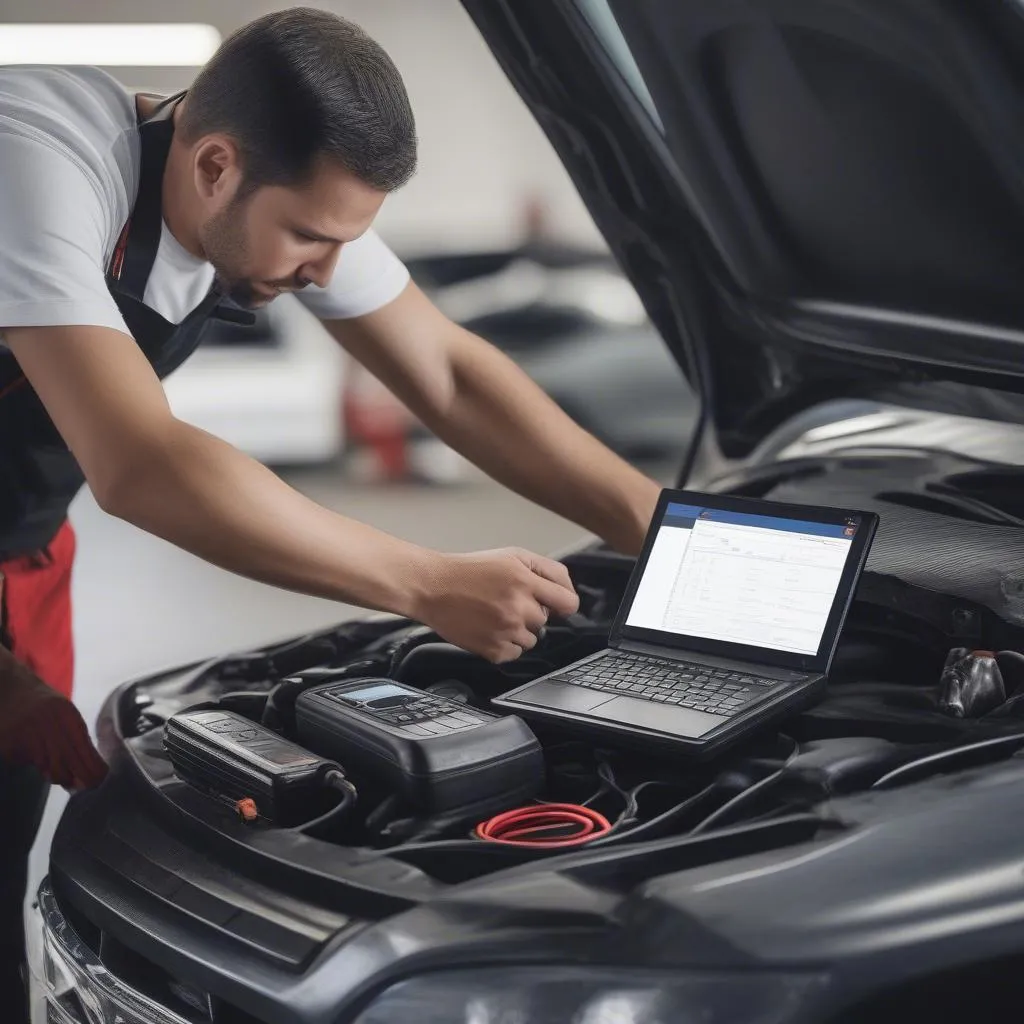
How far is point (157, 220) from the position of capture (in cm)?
147

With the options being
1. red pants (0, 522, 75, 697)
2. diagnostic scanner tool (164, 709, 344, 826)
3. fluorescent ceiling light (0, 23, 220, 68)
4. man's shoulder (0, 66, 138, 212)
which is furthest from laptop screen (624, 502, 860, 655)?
fluorescent ceiling light (0, 23, 220, 68)

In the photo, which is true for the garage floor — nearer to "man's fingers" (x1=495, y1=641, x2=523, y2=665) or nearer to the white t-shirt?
the white t-shirt

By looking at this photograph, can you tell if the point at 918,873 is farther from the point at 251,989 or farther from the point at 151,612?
the point at 151,612

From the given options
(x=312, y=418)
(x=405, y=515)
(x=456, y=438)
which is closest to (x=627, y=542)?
(x=456, y=438)

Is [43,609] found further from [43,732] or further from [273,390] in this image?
[273,390]

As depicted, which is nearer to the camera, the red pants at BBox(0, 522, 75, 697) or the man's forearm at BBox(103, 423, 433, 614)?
the man's forearm at BBox(103, 423, 433, 614)

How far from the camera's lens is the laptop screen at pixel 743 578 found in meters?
1.13

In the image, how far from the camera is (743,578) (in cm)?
119

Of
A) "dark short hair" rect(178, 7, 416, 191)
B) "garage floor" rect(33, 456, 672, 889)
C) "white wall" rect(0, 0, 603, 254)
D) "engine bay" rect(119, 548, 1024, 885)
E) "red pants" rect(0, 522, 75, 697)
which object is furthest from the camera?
"white wall" rect(0, 0, 603, 254)

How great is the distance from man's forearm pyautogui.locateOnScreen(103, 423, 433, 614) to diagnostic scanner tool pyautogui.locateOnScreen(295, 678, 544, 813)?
0.13m

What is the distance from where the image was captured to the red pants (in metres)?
1.69

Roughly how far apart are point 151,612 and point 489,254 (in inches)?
81.3

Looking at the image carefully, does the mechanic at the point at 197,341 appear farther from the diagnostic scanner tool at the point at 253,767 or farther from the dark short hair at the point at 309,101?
the diagnostic scanner tool at the point at 253,767

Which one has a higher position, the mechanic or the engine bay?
the mechanic
